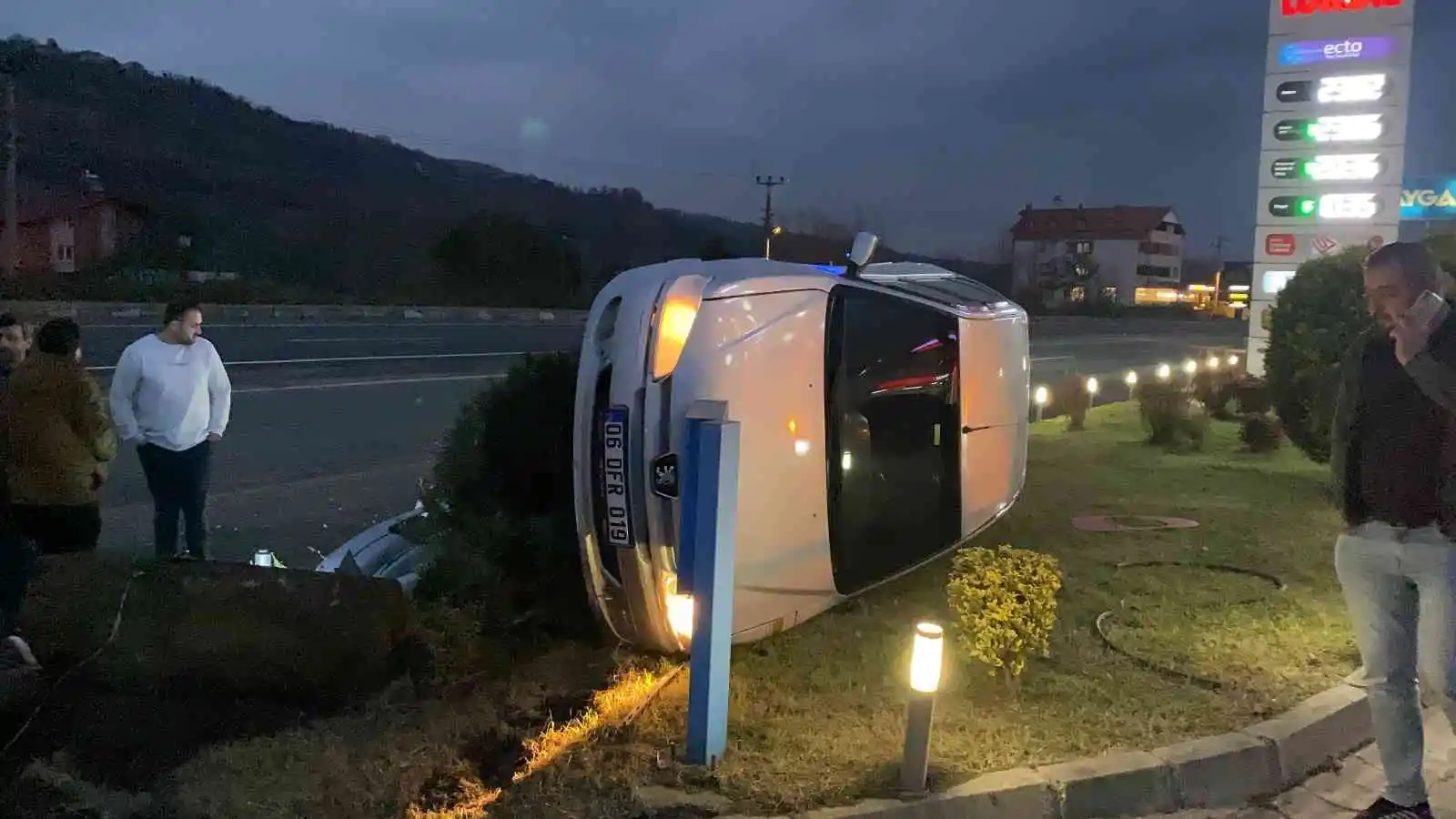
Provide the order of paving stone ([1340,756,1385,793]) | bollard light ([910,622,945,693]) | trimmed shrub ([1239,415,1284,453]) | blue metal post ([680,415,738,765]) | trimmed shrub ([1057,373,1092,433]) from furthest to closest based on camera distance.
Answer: trimmed shrub ([1057,373,1092,433]), trimmed shrub ([1239,415,1284,453]), paving stone ([1340,756,1385,793]), blue metal post ([680,415,738,765]), bollard light ([910,622,945,693])

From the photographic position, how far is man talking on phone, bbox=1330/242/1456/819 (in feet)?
10.7

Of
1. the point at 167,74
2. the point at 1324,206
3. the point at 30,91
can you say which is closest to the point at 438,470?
the point at 1324,206

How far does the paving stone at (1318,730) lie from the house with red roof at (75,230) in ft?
143

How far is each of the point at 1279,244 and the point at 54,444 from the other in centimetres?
1649

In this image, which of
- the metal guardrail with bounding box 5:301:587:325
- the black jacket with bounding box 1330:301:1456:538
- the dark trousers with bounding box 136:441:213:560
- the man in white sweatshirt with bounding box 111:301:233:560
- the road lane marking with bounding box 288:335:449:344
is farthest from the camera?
the metal guardrail with bounding box 5:301:587:325

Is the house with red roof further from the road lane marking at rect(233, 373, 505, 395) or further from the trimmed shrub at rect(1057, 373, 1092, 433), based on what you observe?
the trimmed shrub at rect(1057, 373, 1092, 433)

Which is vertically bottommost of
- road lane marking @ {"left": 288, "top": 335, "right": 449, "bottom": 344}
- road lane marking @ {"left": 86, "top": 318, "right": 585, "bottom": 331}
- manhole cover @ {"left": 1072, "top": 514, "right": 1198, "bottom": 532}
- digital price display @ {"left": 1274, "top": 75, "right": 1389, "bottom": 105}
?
manhole cover @ {"left": 1072, "top": 514, "right": 1198, "bottom": 532}

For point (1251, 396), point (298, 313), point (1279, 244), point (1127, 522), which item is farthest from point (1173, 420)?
point (298, 313)

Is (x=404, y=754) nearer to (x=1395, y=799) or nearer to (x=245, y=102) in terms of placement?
(x=1395, y=799)

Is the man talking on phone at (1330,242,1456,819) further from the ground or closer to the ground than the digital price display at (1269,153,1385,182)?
closer to the ground

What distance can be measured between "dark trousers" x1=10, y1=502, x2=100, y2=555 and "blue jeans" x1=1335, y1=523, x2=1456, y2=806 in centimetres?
518

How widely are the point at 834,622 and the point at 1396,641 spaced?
249 centimetres

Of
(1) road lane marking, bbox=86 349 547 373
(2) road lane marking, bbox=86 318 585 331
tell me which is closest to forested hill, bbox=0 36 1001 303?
(2) road lane marking, bbox=86 318 585 331

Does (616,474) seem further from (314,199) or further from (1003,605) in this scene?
(314,199)
